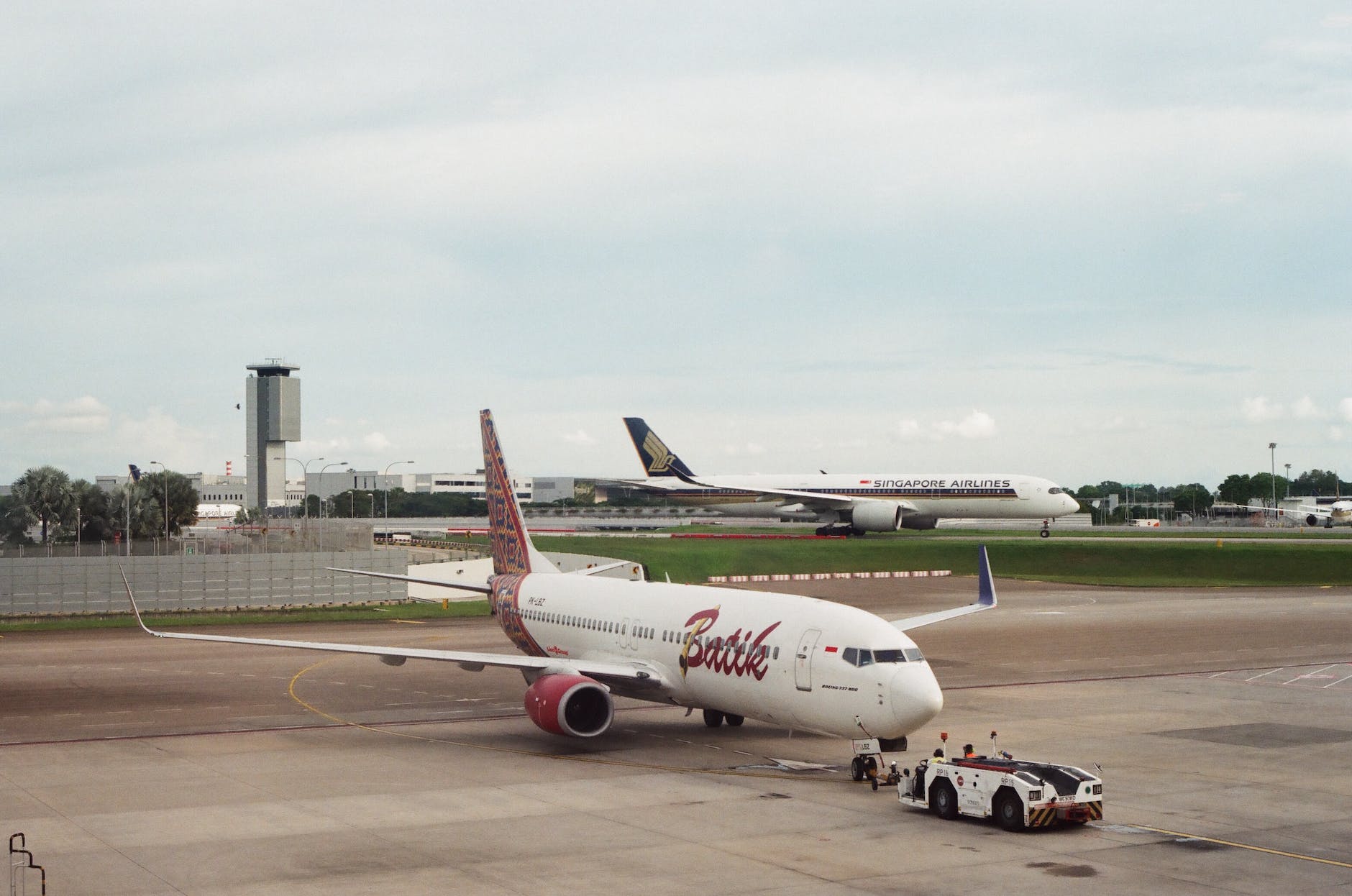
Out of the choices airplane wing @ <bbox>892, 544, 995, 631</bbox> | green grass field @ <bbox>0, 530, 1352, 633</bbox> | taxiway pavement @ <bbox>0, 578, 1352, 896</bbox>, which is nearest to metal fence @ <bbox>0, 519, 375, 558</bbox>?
green grass field @ <bbox>0, 530, 1352, 633</bbox>

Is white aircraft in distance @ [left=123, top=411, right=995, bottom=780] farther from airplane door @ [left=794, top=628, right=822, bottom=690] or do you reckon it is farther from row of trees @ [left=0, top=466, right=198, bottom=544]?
row of trees @ [left=0, top=466, right=198, bottom=544]

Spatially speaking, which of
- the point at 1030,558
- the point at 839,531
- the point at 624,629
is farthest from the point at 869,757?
the point at 839,531

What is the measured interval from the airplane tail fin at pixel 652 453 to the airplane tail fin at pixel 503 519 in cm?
9150

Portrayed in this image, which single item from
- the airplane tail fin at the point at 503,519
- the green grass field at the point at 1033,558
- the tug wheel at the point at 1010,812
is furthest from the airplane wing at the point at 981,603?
the green grass field at the point at 1033,558

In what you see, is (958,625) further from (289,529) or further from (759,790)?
(289,529)

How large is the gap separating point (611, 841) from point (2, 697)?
31.3m

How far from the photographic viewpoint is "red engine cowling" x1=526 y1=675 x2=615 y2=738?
32.8 metres

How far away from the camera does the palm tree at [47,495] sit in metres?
128

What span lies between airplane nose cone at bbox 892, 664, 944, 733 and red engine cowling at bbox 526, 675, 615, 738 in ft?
28.0

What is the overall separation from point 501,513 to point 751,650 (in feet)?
56.8

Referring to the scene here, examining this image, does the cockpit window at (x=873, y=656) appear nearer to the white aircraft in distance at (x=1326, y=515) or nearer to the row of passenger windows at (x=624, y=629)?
the row of passenger windows at (x=624, y=629)

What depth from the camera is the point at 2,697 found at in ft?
148

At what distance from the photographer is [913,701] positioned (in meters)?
27.7

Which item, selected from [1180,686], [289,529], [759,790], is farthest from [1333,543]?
[759,790]
